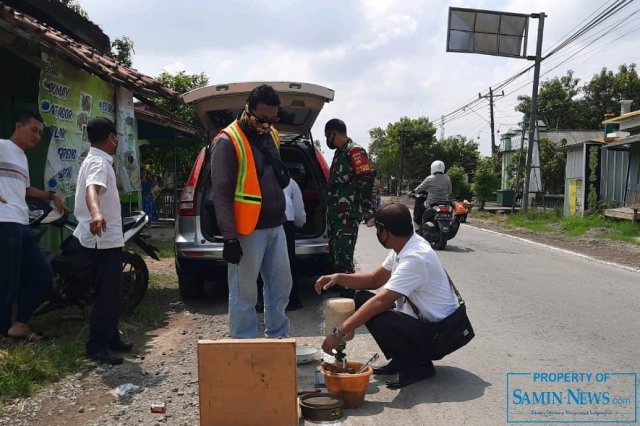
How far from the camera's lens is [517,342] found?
513cm

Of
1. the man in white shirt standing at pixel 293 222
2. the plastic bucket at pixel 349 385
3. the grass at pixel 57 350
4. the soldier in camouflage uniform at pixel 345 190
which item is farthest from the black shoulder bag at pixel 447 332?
the grass at pixel 57 350

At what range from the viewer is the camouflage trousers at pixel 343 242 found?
6.15m

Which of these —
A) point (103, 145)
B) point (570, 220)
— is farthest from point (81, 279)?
point (570, 220)

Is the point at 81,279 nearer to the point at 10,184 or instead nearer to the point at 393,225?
the point at 10,184

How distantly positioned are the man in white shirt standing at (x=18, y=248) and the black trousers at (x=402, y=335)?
8.74 ft

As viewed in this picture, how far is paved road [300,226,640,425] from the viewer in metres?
3.73

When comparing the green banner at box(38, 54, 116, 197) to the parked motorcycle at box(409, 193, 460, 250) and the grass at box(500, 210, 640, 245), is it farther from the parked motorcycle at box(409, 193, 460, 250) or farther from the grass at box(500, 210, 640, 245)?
the grass at box(500, 210, 640, 245)

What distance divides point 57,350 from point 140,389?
941mm

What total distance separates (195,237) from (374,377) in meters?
2.60

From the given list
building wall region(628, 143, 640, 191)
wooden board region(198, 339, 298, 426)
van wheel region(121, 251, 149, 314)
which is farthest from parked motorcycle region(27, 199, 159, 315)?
building wall region(628, 143, 640, 191)

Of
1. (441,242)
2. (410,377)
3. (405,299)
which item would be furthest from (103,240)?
(441,242)

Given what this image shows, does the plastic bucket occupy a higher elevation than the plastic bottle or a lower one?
lower

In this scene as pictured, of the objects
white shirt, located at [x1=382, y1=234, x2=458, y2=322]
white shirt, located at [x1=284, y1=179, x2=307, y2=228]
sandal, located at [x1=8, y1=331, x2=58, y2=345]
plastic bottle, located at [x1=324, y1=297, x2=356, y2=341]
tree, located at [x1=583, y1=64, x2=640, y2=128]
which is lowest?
sandal, located at [x1=8, y1=331, x2=58, y2=345]

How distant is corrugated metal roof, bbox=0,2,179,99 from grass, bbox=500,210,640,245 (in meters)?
11.2
